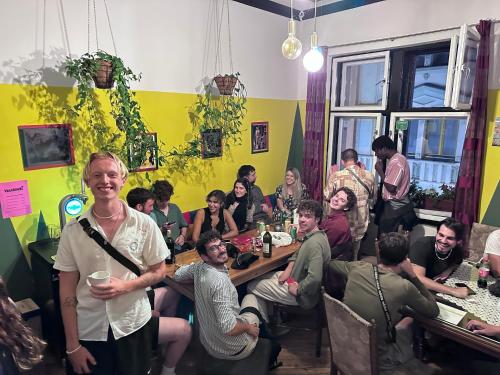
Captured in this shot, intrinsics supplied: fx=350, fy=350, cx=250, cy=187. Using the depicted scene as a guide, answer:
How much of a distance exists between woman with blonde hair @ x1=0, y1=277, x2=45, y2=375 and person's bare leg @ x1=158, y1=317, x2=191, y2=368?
103 cm

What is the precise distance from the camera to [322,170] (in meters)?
5.09

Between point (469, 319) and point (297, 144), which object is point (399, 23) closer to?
point (297, 144)

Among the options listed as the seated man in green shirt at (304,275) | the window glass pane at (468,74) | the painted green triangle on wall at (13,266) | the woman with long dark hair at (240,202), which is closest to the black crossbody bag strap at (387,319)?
the seated man in green shirt at (304,275)

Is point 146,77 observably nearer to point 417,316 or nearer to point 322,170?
point 322,170

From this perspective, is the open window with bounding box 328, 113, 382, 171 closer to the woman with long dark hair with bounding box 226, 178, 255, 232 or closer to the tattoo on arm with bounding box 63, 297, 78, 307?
the woman with long dark hair with bounding box 226, 178, 255, 232

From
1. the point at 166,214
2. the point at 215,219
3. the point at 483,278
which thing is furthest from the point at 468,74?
the point at 166,214

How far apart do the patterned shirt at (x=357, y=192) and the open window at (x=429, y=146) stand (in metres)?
0.81

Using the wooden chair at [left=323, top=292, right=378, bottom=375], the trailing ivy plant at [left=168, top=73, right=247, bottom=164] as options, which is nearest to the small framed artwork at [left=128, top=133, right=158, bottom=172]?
the trailing ivy plant at [left=168, top=73, right=247, bottom=164]

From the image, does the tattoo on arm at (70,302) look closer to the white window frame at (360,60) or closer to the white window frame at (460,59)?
the white window frame at (460,59)

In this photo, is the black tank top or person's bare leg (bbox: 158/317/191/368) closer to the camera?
person's bare leg (bbox: 158/317/191/368)

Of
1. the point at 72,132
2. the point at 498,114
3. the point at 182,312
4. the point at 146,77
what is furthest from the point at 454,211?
the point at 72,132

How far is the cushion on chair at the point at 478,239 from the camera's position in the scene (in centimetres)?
339

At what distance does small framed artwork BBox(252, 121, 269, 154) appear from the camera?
189 inches

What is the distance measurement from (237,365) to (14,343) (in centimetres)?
123
